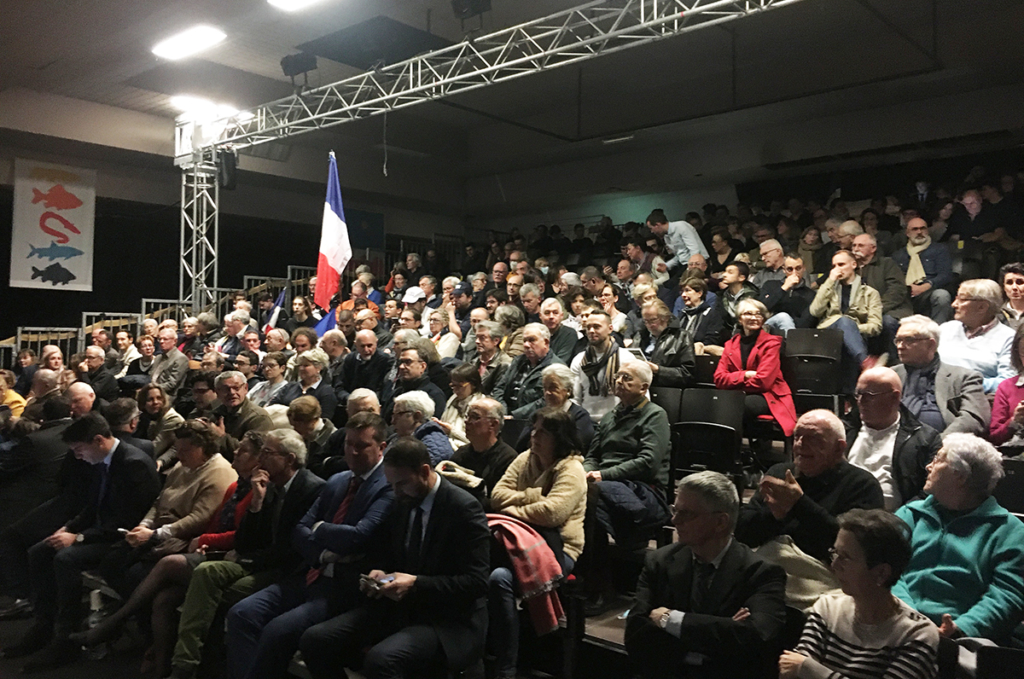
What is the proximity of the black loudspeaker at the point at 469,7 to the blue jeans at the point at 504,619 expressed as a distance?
5515 mm

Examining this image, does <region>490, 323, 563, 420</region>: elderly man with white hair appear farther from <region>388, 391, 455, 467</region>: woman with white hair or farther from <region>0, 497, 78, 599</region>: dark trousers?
<region>0, 497, 78, 599</region>: dark trousers

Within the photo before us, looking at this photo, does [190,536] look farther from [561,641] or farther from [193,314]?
[193,314]

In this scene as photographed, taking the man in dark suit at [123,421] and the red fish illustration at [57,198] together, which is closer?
the man in dark suit at [123,421]

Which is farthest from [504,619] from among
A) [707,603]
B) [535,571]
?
[707,603]

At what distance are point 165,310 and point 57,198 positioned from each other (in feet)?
6.40

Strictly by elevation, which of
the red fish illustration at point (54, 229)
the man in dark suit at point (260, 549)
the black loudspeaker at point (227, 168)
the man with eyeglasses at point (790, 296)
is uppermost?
the black loudspeaker at point (227, 168)

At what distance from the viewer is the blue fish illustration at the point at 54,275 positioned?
972 cm

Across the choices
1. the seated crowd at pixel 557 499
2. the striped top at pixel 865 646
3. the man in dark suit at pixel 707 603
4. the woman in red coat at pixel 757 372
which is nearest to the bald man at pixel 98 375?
the seated crowd at pixel 557 499

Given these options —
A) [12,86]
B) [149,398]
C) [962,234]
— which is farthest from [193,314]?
[962,234]

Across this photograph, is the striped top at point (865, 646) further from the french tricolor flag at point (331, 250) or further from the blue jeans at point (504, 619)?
the french tricolor flag at point (331, 250)

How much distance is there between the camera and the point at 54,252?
984 centimetres

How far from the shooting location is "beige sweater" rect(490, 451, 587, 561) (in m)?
3.08

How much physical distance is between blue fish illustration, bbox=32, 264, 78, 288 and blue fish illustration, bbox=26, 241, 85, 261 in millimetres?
129

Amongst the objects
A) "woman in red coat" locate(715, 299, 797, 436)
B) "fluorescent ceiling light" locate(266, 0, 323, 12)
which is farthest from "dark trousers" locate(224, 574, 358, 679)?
"fluorescent ceiling light" locate(266, 0, 323, 12)
